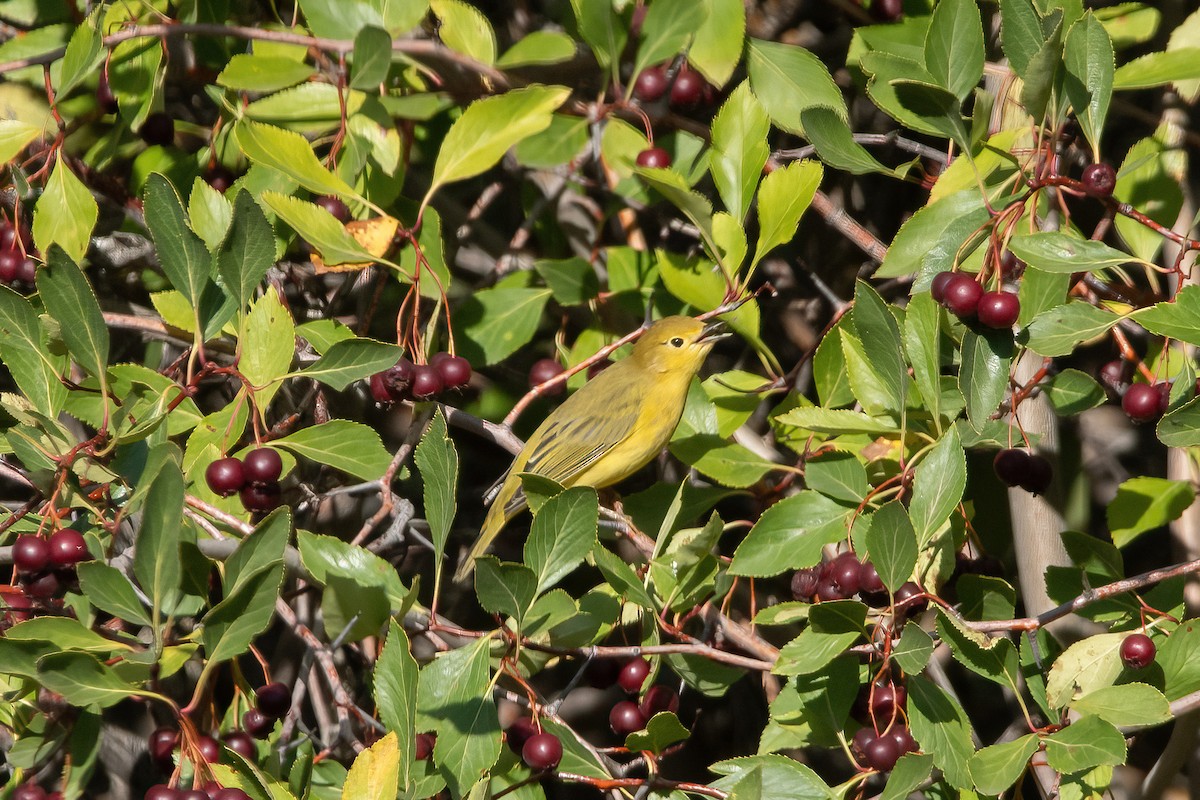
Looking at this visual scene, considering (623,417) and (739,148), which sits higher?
(739,148)

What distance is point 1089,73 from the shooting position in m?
2.42

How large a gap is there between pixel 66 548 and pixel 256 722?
740mm

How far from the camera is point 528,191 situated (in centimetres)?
386

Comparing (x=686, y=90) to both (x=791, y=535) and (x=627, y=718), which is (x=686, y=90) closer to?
(x=791, y=535)

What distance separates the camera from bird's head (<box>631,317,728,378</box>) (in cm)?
437

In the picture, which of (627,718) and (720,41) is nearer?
(627,718)

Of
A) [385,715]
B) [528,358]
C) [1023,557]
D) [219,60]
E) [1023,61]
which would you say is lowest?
[528,358]

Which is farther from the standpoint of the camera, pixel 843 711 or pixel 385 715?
pixel 843 711

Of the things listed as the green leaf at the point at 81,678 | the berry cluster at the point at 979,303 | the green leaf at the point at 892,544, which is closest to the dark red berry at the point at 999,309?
the berry cluster at the point at 979,303

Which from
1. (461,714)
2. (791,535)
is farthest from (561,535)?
(791,535)

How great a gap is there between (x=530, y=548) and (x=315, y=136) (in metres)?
1.75

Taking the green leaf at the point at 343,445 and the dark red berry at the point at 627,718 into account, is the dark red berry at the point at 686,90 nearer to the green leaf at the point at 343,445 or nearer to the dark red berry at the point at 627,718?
the green leaf at the point at 343,445

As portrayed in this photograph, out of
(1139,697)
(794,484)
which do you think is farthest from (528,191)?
(1139,697)

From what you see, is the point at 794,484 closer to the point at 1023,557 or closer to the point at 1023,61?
the point at 1023,557
